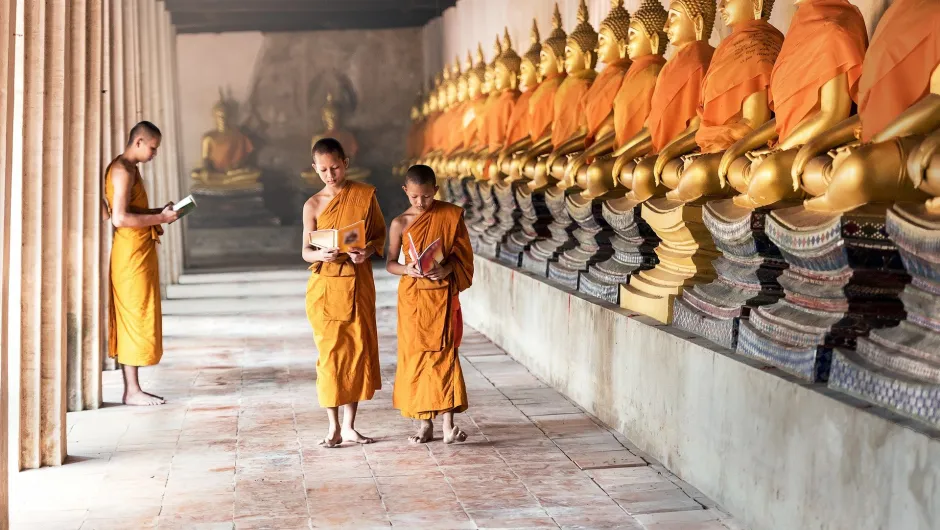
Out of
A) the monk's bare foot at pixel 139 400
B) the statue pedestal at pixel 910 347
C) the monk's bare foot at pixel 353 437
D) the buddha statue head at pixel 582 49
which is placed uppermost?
the buddha statue head at pixel 582 49

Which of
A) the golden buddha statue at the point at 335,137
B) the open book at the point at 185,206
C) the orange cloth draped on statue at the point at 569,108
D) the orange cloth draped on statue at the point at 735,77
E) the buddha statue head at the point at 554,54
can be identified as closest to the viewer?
the orange cloth draped on statue at the point at 735,77

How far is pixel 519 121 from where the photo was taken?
9328mm

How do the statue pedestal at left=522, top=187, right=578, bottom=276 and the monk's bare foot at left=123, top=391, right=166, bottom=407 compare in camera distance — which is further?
the statue pedestal at left=522, top=187, right=578, bottom=276

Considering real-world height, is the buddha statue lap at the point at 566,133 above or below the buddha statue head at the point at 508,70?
below

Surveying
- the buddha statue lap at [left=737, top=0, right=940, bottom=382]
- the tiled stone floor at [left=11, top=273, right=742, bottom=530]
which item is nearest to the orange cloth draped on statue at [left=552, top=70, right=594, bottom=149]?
the tiled stone floor at [left=11, top=273, right=742, bottom=530]

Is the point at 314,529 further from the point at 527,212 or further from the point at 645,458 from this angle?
the point at 527,212

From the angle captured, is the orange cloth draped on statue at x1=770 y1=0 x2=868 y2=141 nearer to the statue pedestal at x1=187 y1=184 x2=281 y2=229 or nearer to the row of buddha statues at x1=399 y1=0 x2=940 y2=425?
the row of buddha statues at x1=399 y1=0 x2=940 y2=425

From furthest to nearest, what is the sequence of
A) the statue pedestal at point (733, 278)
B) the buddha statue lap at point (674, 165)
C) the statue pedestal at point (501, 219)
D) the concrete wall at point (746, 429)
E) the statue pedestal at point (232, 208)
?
the statue pedestal at point (232, 208) → the statue pedestal at point (501, 219) → the buddha statue lap at point (674, 165) → the statue pedestal at point (733, 278) → the concrete wall at point (746, 429)

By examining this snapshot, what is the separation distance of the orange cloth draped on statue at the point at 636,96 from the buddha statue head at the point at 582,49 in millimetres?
1328

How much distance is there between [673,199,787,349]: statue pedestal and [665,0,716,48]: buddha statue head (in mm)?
1166

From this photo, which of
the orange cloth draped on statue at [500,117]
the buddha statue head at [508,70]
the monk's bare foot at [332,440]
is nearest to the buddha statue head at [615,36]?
the monk's bare foot at [332,440]

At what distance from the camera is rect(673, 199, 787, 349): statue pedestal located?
4418mm

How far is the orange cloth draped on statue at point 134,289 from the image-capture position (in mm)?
6066

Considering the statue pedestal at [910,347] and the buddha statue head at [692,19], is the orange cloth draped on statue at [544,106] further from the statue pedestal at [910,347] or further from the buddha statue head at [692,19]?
the statue pedestal at [910,347]
